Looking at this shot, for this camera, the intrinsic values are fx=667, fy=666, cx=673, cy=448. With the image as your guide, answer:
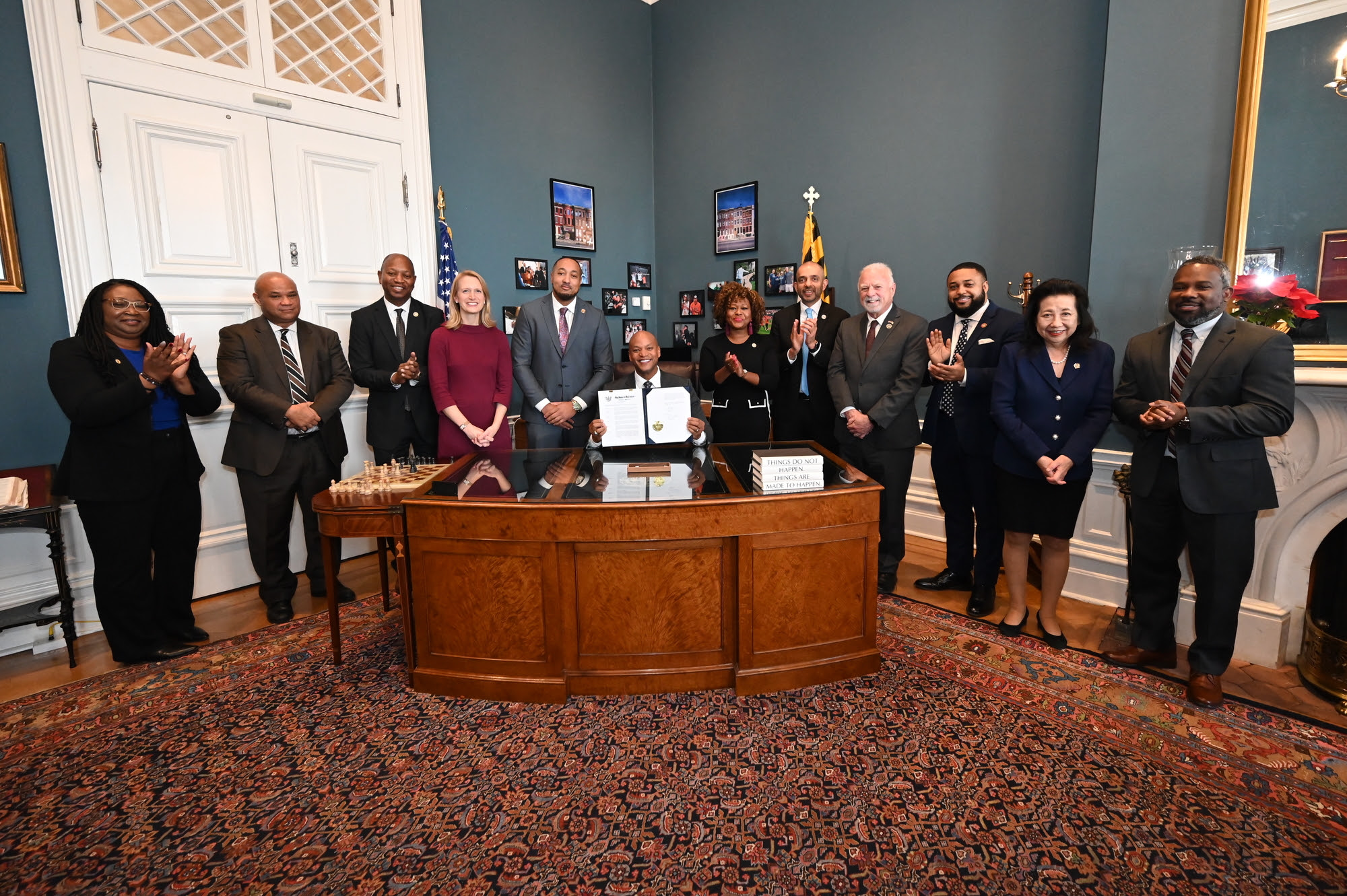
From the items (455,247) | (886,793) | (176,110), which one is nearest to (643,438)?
(886,793)

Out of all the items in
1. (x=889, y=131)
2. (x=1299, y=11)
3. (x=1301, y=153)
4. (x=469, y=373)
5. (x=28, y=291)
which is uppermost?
(x=889, y=131)

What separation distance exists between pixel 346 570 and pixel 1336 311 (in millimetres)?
5500

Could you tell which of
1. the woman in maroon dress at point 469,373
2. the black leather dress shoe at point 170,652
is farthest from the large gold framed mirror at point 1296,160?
the black leather dress shoe at point 170,652

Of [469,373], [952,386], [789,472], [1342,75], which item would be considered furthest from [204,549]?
[1342,75]

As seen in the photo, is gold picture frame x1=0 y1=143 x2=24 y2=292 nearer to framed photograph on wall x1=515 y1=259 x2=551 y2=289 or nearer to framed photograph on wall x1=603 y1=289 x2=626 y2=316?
framed photograph on wall x1=515 y1=259 x2=551 y2=289

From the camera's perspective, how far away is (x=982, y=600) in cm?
361

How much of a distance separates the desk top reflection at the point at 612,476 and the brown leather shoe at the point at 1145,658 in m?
1.53

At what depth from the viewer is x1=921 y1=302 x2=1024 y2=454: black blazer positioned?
354 cm

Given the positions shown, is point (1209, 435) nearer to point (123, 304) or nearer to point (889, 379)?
point (889, 379)

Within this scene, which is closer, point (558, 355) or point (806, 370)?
point (558, 355)

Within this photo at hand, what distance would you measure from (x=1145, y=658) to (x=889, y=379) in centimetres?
181

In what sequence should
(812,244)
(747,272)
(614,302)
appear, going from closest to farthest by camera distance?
Result: (812,244)
(747,272)
(614,302)

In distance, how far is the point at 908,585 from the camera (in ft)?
13.3

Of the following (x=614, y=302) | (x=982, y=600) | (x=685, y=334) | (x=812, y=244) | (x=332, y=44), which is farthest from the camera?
(x=685, y=334)
